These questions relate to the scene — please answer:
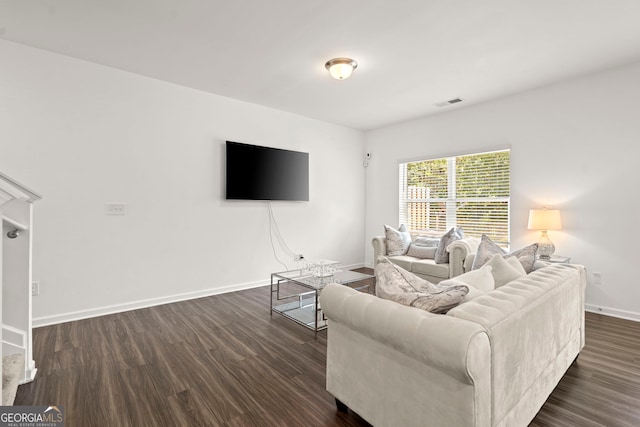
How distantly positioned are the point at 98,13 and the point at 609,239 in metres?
5.49

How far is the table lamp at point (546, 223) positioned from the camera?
→ 362 cm

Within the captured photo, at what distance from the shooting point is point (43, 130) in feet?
10.3

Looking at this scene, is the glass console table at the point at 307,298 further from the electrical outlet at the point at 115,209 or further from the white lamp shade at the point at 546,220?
the white lamp shade at the point at 546,220

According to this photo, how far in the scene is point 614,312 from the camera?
3459 millimetres

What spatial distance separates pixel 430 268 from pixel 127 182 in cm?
390

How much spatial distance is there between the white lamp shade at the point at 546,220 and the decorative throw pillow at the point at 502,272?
2.06 meters

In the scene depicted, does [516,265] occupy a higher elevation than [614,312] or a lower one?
higher

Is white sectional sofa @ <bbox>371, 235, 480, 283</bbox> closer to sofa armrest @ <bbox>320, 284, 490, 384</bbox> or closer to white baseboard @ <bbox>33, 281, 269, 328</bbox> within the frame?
white baseboard @ <bbox>33, 281, 269, 328</bbox>

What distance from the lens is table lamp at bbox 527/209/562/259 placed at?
3.62 m

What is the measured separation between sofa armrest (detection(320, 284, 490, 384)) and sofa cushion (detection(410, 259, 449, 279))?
2.73 m

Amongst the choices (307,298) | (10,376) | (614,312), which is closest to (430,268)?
(307,298)

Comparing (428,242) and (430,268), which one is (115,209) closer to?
(430,268)

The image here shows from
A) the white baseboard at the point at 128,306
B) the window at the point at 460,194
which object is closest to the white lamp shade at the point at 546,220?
the window at the point at 460,194

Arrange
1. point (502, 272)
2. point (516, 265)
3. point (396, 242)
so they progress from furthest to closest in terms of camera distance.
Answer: point (396, 242)
point (516, 265)
point (502, 272)
